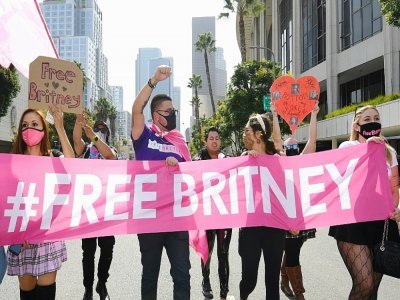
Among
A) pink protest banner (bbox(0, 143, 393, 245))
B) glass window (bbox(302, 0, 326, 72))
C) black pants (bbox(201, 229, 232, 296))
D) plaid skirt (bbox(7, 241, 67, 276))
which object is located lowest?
black pants (bbox(201, 229, 232, 296))

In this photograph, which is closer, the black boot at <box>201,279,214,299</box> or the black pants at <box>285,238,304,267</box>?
the black pants at <box>285,238,304,267</box>

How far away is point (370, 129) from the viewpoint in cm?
423

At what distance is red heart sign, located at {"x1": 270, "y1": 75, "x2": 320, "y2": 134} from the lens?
7.64 meters

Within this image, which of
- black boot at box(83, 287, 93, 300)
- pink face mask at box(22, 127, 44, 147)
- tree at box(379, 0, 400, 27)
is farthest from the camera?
tree at box(379, 0, 400, 27)

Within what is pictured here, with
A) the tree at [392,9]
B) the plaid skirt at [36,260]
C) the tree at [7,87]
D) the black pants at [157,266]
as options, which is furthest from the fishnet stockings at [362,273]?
the tree at [7,87]

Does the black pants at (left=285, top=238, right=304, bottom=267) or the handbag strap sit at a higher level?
the handbag strap

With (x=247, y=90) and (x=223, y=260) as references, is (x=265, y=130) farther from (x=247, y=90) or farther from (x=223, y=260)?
(x=247, y=90)

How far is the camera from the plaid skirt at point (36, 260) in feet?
12.2

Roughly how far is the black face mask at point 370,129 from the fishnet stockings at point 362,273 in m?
1.05

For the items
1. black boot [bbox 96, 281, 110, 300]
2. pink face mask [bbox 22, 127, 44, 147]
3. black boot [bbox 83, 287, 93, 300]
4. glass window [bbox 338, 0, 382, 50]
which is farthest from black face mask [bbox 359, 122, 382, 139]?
glass window [bbox 338, 0, 382, 50]

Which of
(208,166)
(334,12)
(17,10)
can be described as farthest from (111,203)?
(334,12)

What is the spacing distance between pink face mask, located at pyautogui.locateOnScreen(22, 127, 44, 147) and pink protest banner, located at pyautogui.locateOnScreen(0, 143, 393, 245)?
16 cm

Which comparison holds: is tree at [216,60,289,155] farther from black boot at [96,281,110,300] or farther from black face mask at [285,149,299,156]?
black boot at [96,281,110,300]

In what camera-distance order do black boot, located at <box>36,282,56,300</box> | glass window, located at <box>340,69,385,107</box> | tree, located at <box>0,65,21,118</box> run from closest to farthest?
black boot, located at <box>36,282,56,300</box>, glass window, located at <box>340,69,385,107</box>, tree, located at <box>0,65,21,118</box>
